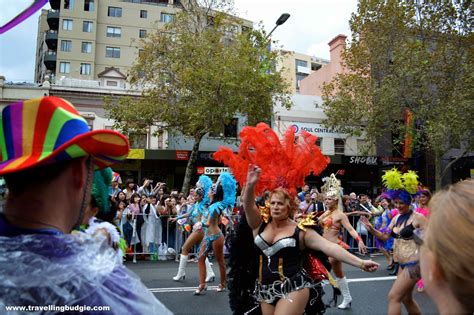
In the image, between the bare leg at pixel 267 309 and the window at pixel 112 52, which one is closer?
the bare leg at pixel 267 309

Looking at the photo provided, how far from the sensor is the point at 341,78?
23312mm

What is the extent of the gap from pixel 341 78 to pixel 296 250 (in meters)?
21.0

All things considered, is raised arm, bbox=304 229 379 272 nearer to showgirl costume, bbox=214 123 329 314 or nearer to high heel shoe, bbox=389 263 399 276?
showgirl costume, bbox=214 123 329 314

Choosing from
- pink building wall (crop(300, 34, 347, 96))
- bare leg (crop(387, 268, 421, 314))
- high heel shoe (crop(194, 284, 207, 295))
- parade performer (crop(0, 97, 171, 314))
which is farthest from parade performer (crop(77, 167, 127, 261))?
pink building wall (crop(300, 34, 347, 96))

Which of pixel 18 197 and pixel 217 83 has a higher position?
pixel 217 83

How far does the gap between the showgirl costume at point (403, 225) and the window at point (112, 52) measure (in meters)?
44.5

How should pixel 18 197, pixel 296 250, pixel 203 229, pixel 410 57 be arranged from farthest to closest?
pixel 410 57 < pixel 203 229 < pixel 296 250 < pixel 18 197

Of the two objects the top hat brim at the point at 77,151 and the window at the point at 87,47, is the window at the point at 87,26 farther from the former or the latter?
the top hat brim at the point at 77,151

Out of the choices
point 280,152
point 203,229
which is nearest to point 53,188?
point 280,152

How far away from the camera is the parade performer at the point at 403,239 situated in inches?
167

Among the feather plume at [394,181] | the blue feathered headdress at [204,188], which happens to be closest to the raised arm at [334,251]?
the feather plume at [394,181]

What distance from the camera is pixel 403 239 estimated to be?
16.9 ft

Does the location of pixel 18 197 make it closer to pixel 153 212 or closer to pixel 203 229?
pixel 203 229

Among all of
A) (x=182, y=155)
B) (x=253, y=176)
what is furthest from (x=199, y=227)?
(x=182, y=155)
